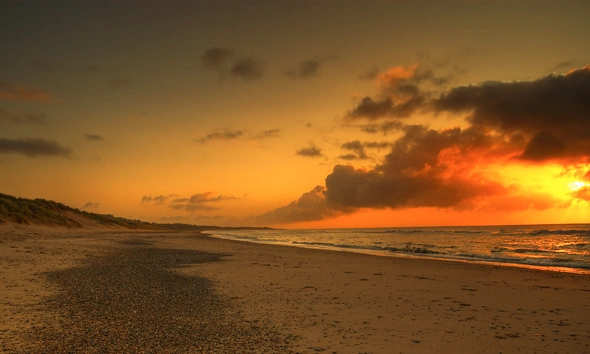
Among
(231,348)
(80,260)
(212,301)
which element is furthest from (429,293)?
(80,260)

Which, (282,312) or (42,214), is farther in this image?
(42,214)

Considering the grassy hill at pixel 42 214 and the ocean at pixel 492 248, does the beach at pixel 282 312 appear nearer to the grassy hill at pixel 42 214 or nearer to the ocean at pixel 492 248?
the ocean at pixel 492 248

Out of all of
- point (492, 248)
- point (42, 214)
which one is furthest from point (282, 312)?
point (42, 214)

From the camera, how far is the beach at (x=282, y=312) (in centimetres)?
771

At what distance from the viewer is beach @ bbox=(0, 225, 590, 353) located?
7.71 meters

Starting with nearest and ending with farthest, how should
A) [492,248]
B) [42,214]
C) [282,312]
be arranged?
[282,312] → [492,248] → [42,214]

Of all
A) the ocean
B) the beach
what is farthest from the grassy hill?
the beach

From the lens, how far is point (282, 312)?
10461mm

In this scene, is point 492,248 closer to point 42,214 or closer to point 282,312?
point 282,312

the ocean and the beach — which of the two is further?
the ocean

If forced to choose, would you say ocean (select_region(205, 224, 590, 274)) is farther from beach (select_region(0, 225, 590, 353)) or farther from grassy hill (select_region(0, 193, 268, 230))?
grassy hill (select_region(0, 193, 268, 230))

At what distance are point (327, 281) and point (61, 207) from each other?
76.2 metres

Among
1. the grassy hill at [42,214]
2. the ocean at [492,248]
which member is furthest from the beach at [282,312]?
the grassy hill at [42,214]

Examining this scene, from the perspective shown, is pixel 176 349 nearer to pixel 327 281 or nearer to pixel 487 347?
pixel 487 347
